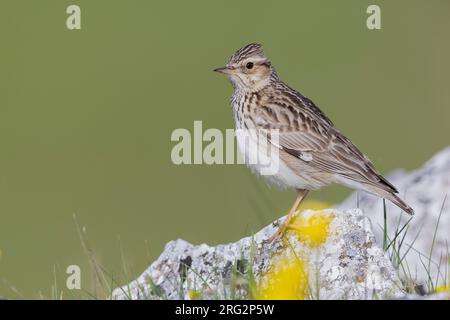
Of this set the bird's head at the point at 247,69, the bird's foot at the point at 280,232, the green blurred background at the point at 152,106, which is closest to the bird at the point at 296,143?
the bird's head at the point at 247,69

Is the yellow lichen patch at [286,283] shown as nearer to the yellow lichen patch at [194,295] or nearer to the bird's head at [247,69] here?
the yellow lichen patch at [194,295]

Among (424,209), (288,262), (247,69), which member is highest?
(247,69)

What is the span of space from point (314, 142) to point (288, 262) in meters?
2.60

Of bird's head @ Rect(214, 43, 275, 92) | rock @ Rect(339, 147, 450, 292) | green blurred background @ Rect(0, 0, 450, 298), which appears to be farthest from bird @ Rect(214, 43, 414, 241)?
green blurred background @ Rect(0, 0, 450, 298)

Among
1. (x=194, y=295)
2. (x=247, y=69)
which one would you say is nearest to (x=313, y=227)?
(x=194, y=295)

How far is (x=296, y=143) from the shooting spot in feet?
33.1

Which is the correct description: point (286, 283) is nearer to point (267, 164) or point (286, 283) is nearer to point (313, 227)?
point (313, 227)

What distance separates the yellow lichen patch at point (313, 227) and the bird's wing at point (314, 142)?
123cm

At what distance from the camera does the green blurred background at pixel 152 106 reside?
79.8ft

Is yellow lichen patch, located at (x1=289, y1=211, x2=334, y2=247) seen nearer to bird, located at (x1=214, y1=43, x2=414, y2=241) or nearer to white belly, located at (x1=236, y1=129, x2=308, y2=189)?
bird, located at (x1=214, y1=43, x2=414, y2=241)

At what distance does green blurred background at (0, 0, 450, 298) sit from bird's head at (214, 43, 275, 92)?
912 cm
